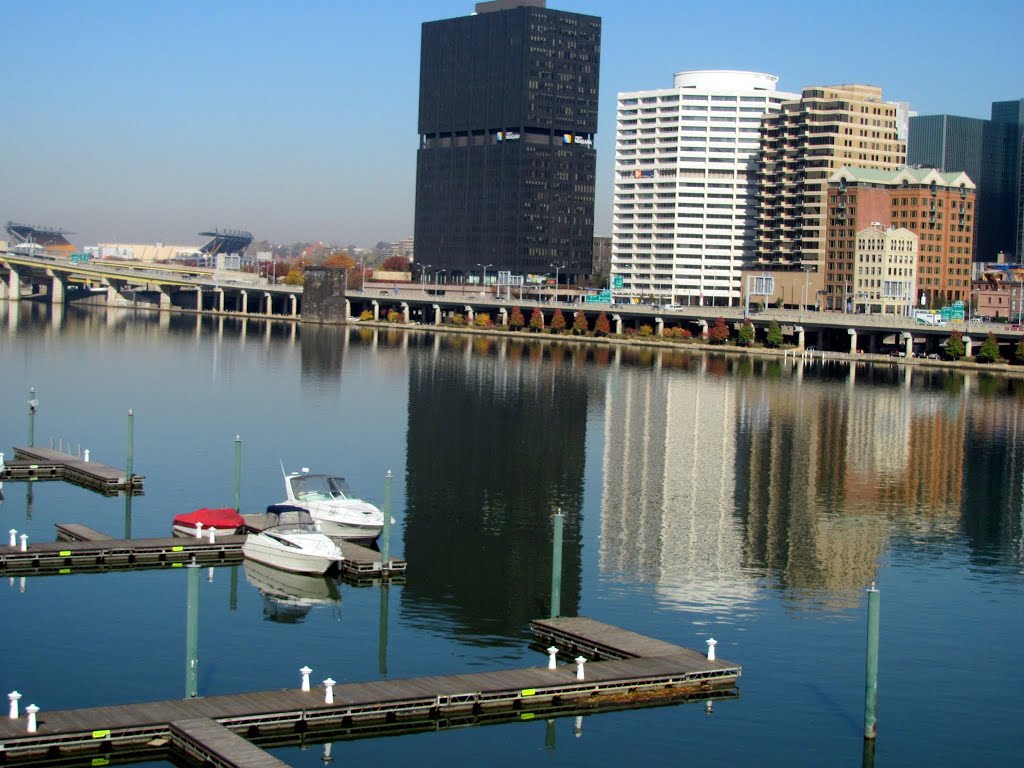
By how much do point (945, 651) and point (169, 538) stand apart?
1105 inches

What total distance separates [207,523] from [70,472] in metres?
16.8

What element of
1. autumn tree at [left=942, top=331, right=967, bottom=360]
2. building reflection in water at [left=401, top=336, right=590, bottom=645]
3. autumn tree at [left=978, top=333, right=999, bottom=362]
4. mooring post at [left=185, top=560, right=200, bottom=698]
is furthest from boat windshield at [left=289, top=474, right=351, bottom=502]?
autumn tree at [left=942, top=331, right=967, bottom=360]

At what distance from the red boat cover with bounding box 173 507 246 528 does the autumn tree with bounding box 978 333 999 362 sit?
150739mm

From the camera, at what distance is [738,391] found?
137625 millimetres

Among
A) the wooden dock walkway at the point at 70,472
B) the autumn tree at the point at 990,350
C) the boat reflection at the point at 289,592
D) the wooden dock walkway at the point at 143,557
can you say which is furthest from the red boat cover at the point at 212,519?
→ the autumn tree at the point at 990,350

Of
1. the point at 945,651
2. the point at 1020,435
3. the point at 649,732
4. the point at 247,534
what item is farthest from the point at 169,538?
the point at 1020,435

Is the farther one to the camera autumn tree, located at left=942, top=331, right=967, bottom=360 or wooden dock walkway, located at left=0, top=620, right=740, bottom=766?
autumn tree, located at left=942, top=331, right=967, bottom=360

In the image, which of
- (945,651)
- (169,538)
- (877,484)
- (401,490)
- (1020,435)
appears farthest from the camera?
(1020,435)

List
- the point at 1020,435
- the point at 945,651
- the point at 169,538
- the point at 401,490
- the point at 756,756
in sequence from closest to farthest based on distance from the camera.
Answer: the point at 756,756, the point at 945,651, the point at 169,538, the point at 401,490, the point at 1020,435

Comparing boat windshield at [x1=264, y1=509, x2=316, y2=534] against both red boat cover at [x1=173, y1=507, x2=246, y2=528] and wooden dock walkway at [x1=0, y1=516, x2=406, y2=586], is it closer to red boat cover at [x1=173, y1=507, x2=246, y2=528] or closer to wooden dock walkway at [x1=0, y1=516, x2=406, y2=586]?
wooden dock walkway at [x1=0, y1=516, x2=406, y2=586]

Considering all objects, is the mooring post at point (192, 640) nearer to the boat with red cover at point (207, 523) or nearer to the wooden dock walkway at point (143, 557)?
the wooden dock walkway at point (143, 557)

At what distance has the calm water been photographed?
38562 mm

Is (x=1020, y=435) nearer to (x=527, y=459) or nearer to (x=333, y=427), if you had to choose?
(x=527, y=459)

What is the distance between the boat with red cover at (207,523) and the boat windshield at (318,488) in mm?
3624
